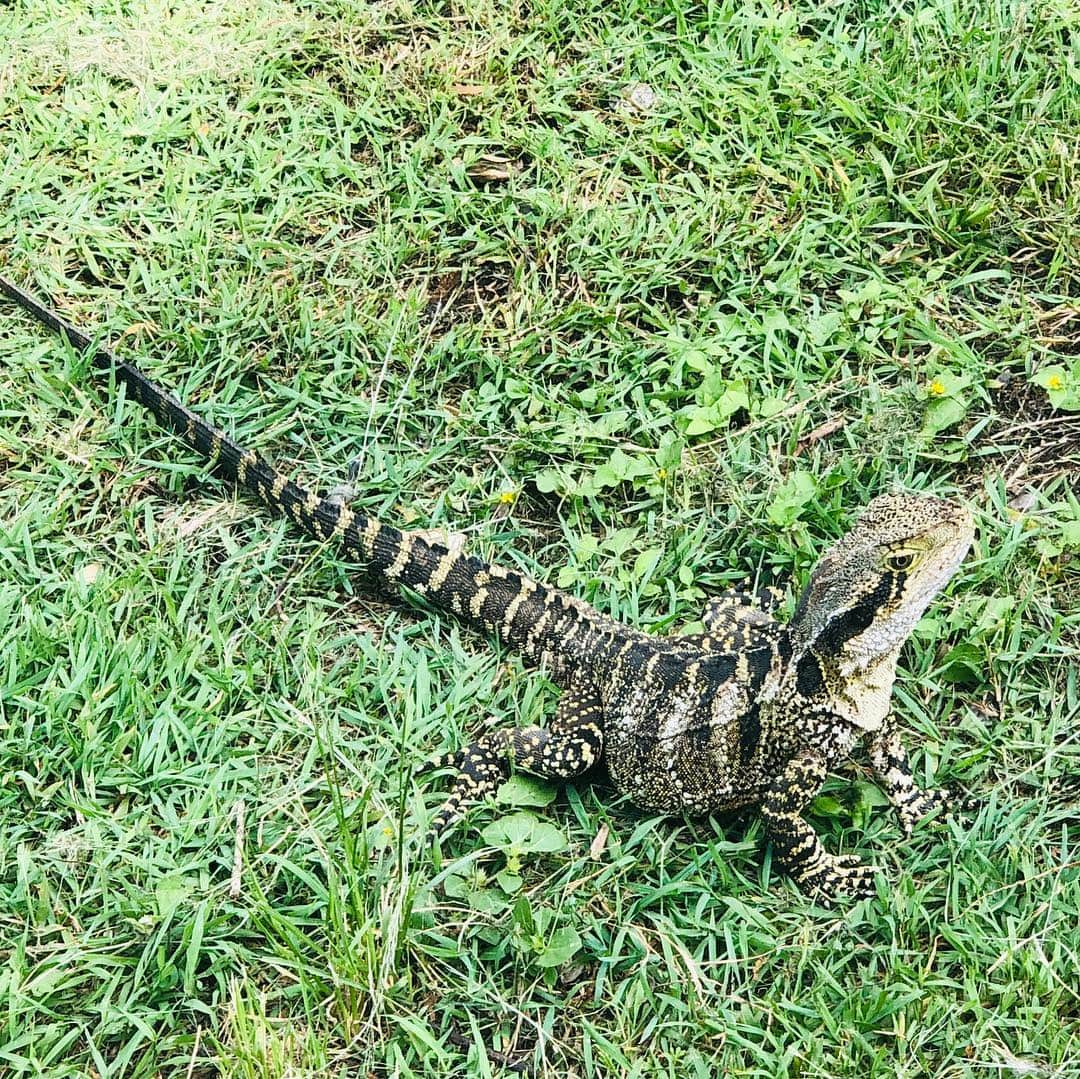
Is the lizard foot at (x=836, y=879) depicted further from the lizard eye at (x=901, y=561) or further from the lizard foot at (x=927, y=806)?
the lizard eye at (x=901, y=561)

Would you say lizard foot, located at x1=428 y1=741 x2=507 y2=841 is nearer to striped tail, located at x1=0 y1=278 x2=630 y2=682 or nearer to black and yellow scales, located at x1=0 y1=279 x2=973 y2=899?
black and yellow scales, located at x1=0 y1=279 x2=973 y2=899

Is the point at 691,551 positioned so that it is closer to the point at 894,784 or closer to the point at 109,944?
the point at 894,784

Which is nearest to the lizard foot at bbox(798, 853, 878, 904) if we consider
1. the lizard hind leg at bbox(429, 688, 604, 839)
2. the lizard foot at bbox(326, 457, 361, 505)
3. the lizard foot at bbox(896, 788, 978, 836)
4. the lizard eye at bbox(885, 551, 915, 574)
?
the lizard foot at bbox(896, 788, 978, 836)

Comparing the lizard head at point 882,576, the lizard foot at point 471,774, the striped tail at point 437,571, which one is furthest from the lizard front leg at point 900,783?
the lizard foot at point 471,774

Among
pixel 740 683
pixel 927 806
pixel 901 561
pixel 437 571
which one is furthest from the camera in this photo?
pixel 437 571

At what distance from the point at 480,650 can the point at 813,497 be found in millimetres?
1582

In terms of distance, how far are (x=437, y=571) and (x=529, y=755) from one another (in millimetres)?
990

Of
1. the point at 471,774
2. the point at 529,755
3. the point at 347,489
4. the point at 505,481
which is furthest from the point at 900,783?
the point at 347,489

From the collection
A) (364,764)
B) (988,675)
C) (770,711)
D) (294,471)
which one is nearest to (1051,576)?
(988,675)

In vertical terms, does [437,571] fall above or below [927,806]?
above

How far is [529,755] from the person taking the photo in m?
5.28

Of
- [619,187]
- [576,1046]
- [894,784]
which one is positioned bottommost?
[576,1046]

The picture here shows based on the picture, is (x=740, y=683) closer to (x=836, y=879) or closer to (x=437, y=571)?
(x=836, y=879)

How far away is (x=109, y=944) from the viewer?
4.73 meters
